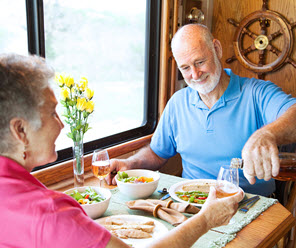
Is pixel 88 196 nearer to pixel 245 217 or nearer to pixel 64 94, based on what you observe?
pixel 64 94

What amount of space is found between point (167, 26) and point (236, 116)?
1.19 meters

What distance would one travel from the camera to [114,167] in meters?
2.04

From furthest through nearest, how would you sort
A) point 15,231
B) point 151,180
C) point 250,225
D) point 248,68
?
point 248,68, point 151,180, point 250,225, point 15,231

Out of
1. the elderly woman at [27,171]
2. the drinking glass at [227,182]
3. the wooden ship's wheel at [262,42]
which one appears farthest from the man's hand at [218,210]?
the wooden ship's wheel at [262,42]

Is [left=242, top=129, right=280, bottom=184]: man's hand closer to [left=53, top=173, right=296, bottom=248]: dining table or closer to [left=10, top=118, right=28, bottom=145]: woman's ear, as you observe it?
[left=53, top=173, right=296, bottom=248]: dining table

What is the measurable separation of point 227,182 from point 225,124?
2.71ft

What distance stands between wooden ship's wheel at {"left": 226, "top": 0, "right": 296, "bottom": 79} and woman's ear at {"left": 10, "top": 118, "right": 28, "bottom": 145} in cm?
293

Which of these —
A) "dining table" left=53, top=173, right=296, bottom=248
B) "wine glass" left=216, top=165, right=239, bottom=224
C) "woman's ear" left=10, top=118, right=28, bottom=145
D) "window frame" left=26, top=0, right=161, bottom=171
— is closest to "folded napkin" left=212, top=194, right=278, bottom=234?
"dining table" left=53, top=173, right=296, bottom=248

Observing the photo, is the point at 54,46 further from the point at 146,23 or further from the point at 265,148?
the point at 265,148

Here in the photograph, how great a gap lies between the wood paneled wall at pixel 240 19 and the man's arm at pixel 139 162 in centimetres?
165

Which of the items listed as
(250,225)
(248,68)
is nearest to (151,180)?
(250,225)

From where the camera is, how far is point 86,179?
2188mm

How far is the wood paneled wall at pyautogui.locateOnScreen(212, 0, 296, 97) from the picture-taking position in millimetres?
3328

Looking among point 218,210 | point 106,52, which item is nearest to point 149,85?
Result: point 106,52
